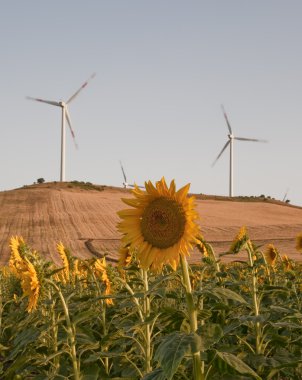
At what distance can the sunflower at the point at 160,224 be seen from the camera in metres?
3.58

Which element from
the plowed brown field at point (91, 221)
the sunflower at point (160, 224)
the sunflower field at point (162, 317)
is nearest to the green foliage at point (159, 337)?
the sunflower field at point (162, 317)

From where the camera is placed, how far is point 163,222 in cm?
370

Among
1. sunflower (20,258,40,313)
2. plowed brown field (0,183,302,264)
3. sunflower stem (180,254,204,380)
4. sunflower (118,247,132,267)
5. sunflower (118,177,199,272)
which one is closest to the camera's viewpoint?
sunflower stem (180,254,204,380)

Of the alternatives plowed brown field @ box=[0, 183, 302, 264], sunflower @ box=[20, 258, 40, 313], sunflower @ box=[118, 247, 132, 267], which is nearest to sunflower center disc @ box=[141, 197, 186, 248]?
sunflower @ box=[20, 258, 40, 313]

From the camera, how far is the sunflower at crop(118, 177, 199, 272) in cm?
358

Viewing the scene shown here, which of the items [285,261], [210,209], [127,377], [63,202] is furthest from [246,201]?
[127,377]

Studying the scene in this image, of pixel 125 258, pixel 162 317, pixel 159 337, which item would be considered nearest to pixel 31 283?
pixel 162 317

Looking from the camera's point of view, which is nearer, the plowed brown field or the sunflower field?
the sunflower field

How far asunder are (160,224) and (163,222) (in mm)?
24

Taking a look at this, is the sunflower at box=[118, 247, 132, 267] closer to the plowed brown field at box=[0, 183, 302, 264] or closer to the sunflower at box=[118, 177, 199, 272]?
the sunflower at box=[118, 177, 199, 272]

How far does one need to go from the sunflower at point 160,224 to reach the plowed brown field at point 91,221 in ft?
126

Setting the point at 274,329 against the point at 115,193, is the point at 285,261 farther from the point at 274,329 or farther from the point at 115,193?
the point at 115,193

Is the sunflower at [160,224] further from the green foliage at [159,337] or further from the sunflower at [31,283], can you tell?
the sunflower at [31,283]

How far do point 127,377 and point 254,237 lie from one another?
5429 cm
